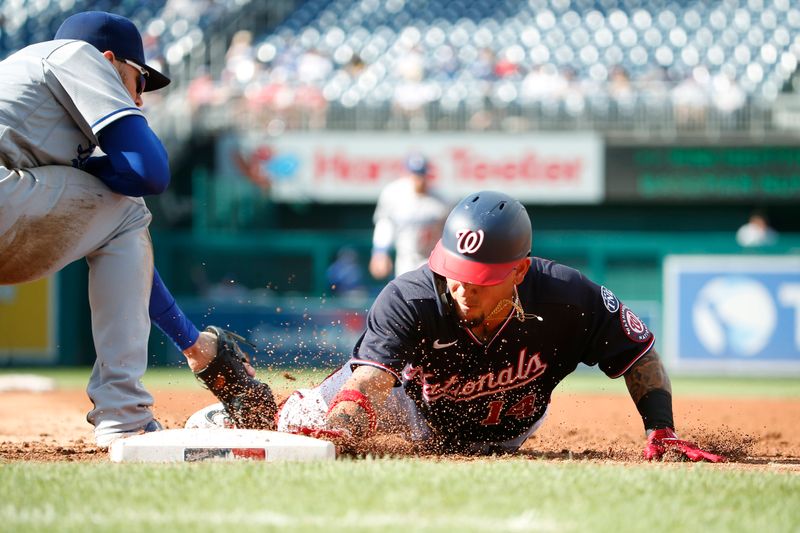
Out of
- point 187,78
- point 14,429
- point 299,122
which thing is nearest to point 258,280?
point 299,122

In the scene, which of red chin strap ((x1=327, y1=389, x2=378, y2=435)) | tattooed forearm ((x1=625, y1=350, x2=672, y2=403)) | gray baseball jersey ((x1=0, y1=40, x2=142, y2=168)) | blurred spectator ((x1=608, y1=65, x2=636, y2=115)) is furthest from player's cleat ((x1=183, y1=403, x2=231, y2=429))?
blurred spectator ((x1=608, y1=65, x2=636, y2=115))

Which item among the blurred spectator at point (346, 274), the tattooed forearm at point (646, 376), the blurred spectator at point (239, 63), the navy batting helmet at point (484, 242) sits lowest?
the blurred spectator at point (346, 274)

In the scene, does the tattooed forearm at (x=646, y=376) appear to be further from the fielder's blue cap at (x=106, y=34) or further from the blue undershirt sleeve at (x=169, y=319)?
the fielder's blue cap at (x=106, y=34)

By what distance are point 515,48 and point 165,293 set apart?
13227 mm

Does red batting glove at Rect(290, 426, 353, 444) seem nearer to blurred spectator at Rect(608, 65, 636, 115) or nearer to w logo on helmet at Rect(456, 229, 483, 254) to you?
w logo on helmet at Rect(456, 229, 483, 254)

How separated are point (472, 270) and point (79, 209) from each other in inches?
56.1

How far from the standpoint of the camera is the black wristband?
4.07 meters

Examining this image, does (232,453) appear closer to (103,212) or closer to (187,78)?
(103,212)

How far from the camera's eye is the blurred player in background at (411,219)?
913cm

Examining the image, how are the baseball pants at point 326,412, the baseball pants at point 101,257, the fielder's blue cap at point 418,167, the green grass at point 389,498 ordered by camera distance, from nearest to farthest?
the green grass at point 389,498 < the baseball pants at point 101,257 < the baseball pants at point 326,412 < the fielder's blue cap at point 418,167

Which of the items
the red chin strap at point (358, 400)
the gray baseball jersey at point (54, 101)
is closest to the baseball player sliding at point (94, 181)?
the gray baseball jersey at point (54, 101)

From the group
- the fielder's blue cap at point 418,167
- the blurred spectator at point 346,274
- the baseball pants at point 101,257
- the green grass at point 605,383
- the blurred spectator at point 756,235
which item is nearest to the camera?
the baseball pants at point 101,257

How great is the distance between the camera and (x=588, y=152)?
1459 centimetres

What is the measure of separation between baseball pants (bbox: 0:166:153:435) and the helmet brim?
1.19 m
